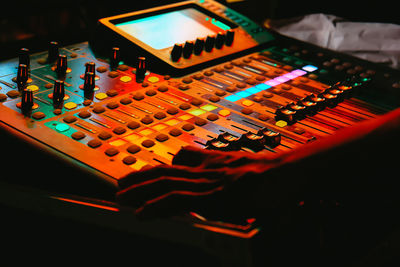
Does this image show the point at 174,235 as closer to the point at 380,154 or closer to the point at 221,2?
the point at 380,154

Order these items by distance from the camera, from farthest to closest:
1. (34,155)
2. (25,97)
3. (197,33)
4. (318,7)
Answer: (318,7)
(197,33)
(25,97)
(34,155)

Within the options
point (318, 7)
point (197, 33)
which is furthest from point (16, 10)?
point (318, 7)

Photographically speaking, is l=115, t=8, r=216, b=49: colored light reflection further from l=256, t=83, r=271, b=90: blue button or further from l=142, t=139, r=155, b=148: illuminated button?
l=142, t=139, r=155, b=148: illuminated button

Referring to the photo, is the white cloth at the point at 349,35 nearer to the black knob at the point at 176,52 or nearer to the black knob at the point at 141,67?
the black knob at the point at 176,52

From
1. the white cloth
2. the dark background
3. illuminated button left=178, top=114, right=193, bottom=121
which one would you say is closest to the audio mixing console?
illuminated button left=178, top=114, right=193, bottom=121

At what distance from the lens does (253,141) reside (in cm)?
133

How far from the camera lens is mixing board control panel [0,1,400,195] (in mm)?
1304

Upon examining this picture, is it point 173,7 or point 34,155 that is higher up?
point 173,7

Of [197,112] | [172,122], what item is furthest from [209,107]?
→ [172,122]

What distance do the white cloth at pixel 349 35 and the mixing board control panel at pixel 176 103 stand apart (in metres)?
0.30

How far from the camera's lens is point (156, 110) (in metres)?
1.51

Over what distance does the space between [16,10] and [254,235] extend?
2.24m

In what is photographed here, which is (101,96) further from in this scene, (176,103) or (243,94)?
(243,94)

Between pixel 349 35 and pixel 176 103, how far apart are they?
117 centimetres
